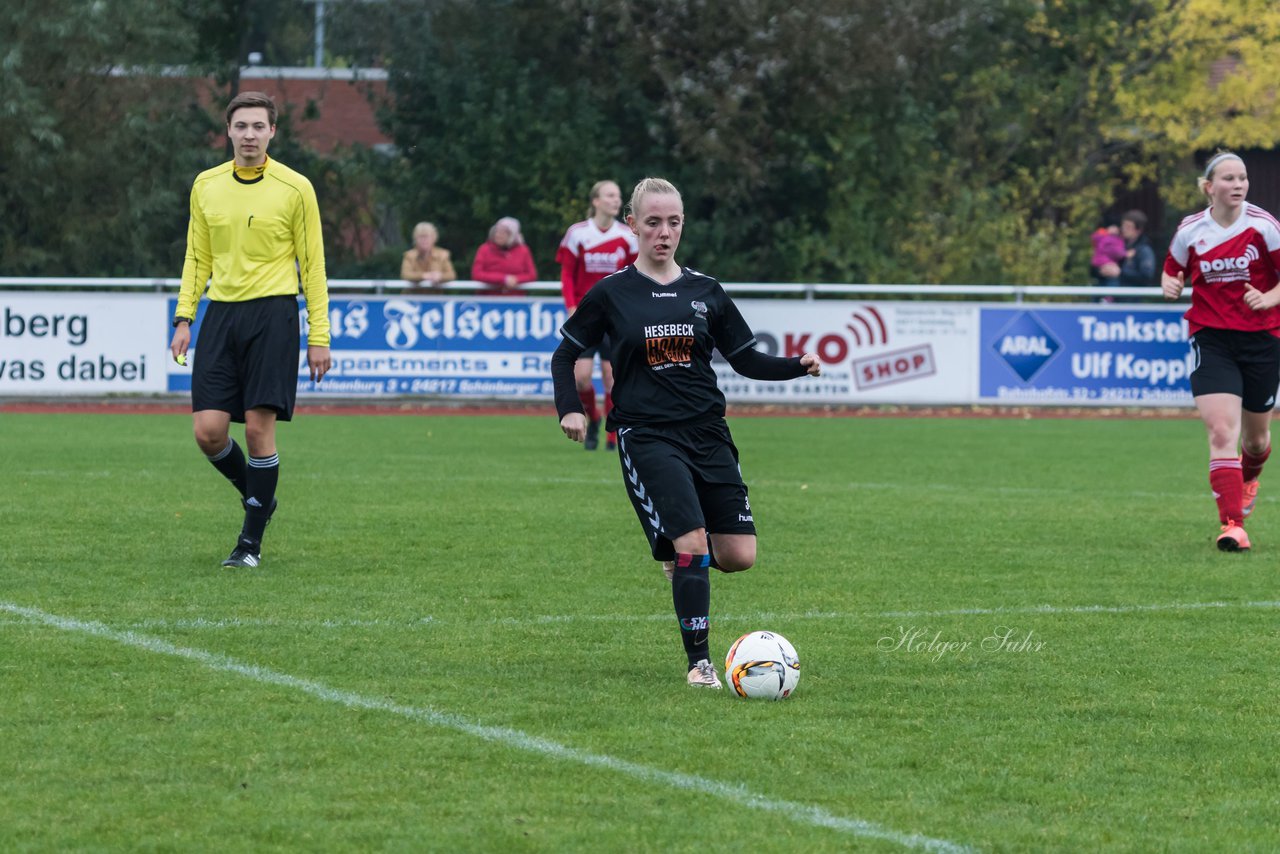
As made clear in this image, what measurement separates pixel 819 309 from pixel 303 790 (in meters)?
16.3

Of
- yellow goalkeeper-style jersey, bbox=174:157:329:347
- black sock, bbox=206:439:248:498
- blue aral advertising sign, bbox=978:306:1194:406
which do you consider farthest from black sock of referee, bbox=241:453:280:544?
blue aral advertising sign, bbox=978:306:1194:406

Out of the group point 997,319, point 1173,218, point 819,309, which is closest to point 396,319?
point 819,309

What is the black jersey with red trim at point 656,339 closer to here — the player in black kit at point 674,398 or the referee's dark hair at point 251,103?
the player in black kit at point 674,398

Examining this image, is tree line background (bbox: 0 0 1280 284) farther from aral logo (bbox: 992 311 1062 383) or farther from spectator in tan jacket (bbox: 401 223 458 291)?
aral logo (bbox: 992 311 1062 383)

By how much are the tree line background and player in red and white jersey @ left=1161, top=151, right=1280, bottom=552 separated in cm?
1555

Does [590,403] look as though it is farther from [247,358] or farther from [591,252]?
[247,358]

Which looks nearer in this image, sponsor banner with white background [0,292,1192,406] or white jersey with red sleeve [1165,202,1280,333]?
white jersey with red sleeve [1165,202,1280,333]

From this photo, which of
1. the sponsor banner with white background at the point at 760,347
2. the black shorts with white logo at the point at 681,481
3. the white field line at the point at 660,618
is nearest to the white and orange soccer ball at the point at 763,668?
the black shorts with white logo at the point at 681,481

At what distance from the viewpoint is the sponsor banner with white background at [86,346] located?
2020cm

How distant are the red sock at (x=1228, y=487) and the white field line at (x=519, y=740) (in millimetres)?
5692

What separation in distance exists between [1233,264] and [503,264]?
459 inches

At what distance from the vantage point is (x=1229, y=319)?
1027 cm

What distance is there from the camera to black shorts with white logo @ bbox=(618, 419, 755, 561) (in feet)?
21.3

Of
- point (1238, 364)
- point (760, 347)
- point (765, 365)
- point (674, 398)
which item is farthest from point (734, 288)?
point (674, 398)
